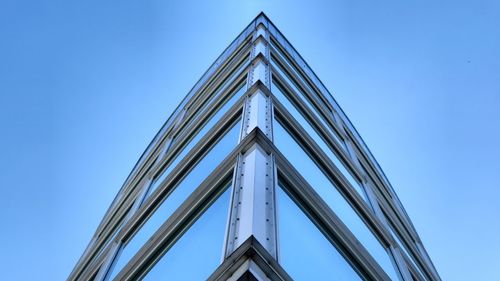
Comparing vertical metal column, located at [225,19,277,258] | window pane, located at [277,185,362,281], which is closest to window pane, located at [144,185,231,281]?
vertical metal column, located at [225,19,277,258]

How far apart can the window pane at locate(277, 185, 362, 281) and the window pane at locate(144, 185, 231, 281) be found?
1.41ft

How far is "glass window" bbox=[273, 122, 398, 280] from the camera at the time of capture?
513 centimetres

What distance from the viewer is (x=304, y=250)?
3732 millimetres

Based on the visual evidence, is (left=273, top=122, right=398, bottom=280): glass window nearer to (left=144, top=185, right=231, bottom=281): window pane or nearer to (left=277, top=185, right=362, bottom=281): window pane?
(left=277, top=185, right=362, bottom=281): window pane

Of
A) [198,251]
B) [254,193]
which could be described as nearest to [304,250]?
[254,193]

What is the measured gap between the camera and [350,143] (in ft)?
31.2

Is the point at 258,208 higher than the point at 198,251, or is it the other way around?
the point at 198,251

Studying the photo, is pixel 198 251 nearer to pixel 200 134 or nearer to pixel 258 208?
pixel 258 208

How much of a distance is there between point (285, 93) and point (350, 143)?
9.27ft

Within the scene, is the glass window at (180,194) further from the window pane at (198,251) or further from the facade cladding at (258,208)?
the window pane at (198,251)

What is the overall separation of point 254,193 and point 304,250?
64 cm

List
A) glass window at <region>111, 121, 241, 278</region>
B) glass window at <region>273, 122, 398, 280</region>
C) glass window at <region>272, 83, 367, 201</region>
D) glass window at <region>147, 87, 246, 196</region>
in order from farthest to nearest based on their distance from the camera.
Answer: glass window at <region>147, 87, 246, 196</region>, glass window at <region>272, 83, 367, 201</region>, glass window at <region>111, 121, 241, 278</region>, glass window at <region>273, 122, 398, 280</region>

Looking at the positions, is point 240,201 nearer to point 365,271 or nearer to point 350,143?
point 365,271

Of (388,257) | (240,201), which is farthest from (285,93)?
(240,201)
